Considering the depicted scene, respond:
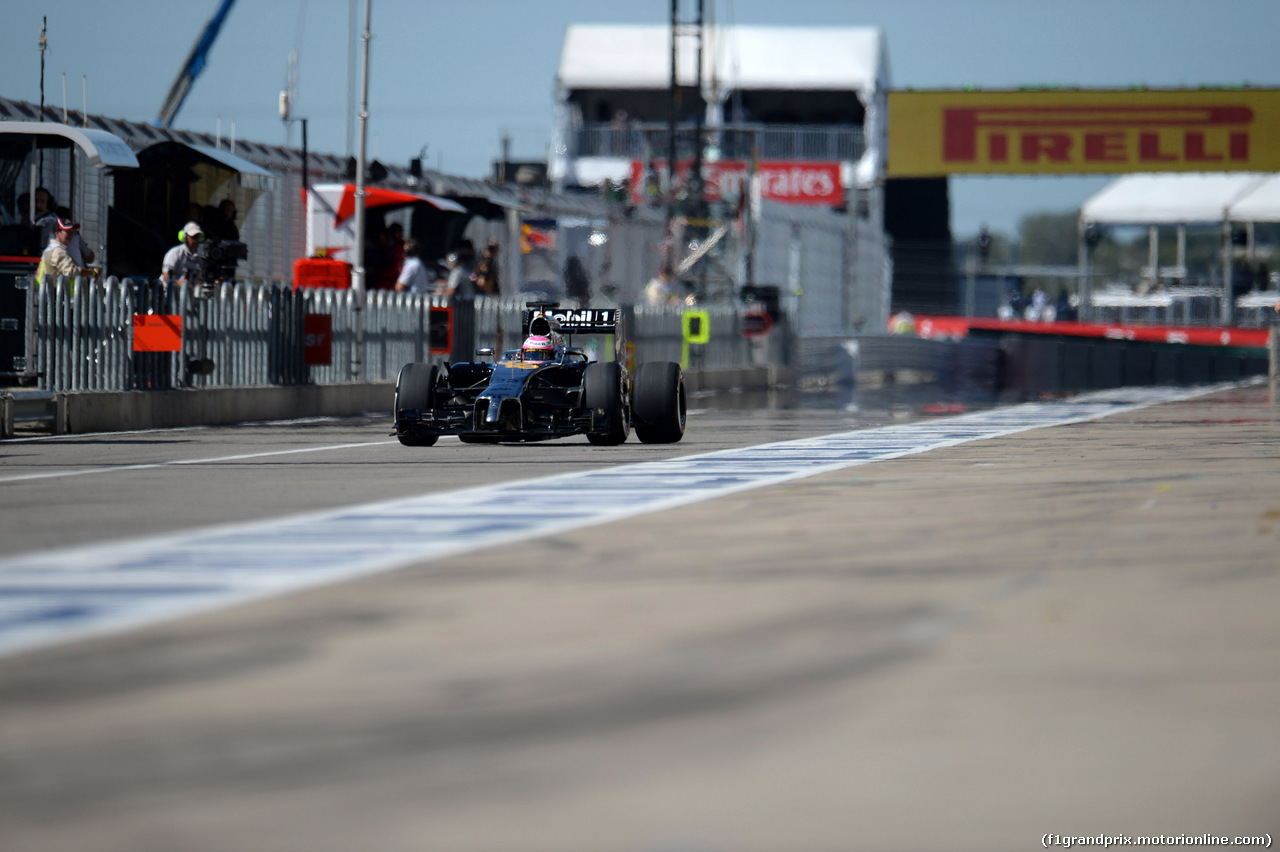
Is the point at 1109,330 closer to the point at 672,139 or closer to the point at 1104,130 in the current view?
the point at 672,139

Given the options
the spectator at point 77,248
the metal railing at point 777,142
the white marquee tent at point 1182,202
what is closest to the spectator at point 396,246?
the spectator at point 77,248

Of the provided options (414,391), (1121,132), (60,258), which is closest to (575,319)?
(414,391)

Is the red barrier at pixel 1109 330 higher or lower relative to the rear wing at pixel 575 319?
higher

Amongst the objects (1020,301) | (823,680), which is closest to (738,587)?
(823,680)

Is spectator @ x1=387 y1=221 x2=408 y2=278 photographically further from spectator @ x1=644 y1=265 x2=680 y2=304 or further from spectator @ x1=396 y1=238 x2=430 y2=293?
spectator @ x1=644 y1=265 x2=680 y2=304

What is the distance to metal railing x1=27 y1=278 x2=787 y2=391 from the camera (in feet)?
61.6

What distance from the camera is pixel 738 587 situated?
24.4ft

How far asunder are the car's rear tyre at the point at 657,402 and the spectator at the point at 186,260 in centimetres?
658

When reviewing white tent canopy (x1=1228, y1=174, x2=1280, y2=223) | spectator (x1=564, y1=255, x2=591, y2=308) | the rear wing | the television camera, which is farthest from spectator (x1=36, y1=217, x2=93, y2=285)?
white tent canopy (x1=1228, y1=174, x2=1280, y2=223)

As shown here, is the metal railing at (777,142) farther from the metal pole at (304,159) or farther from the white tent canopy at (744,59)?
the metal pole at (304,159)

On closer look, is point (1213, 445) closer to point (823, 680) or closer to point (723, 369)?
point (823, 680)

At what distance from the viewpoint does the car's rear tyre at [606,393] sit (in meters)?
15.8

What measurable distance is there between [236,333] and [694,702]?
17.1 metres

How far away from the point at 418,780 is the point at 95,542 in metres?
4.79
